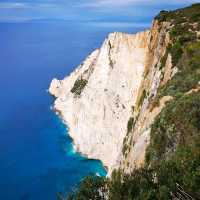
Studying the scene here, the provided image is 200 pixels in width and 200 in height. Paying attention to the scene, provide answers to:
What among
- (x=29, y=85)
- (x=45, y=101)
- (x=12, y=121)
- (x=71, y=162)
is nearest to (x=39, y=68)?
(x=29, y=85)

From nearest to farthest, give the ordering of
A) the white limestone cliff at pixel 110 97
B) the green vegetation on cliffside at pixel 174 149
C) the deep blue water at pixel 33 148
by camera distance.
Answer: the green vegetation on cliffside at pixel 174 149, the deep blue water at pixel 33 148, the white limestone cliff at pixel 110 97

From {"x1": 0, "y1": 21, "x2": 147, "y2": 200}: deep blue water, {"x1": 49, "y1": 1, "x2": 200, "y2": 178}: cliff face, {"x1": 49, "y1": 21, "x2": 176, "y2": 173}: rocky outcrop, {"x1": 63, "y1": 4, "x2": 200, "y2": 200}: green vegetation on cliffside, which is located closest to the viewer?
{"x1": 63, "y1": 4, "x2": 200, "y2": 200}: green vegetation on cliffside

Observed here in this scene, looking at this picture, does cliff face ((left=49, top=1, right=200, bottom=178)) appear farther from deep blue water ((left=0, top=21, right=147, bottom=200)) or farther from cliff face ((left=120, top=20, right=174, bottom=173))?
deep blue water ((left=0, top=21, right=147, bottom=200))

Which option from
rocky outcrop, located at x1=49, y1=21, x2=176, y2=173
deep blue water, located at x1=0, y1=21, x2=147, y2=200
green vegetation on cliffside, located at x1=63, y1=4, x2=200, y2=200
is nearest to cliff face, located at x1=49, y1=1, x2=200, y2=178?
rocky outcrop, located at x1=49, y1=21, x2=176, y2=173

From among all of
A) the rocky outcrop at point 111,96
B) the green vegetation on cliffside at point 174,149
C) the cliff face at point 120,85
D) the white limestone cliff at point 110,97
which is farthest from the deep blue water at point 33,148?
the green vegetation on cliffside at point 174,149

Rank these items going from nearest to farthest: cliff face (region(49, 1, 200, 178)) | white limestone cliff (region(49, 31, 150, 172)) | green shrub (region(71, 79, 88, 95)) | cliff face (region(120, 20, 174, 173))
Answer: cliff face (region(120, 20, 174, 173)), cliff face (region(49, 1, 200, 178)), white limestone cliff (region(49, 31, 150, 172)), green shrub (region(71, 79, 88, 95))

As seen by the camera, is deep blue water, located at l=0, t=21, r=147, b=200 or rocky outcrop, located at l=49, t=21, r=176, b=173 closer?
deep blue water, located at l=0, t=21, r=147, b=200

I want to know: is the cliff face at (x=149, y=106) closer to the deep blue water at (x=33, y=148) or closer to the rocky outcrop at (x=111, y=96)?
the rocky outcrop at (x=111, y=96)

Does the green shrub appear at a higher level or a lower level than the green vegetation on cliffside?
higher

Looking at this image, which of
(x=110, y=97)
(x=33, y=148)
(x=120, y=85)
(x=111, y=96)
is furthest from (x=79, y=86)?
(x=33, y=148)
